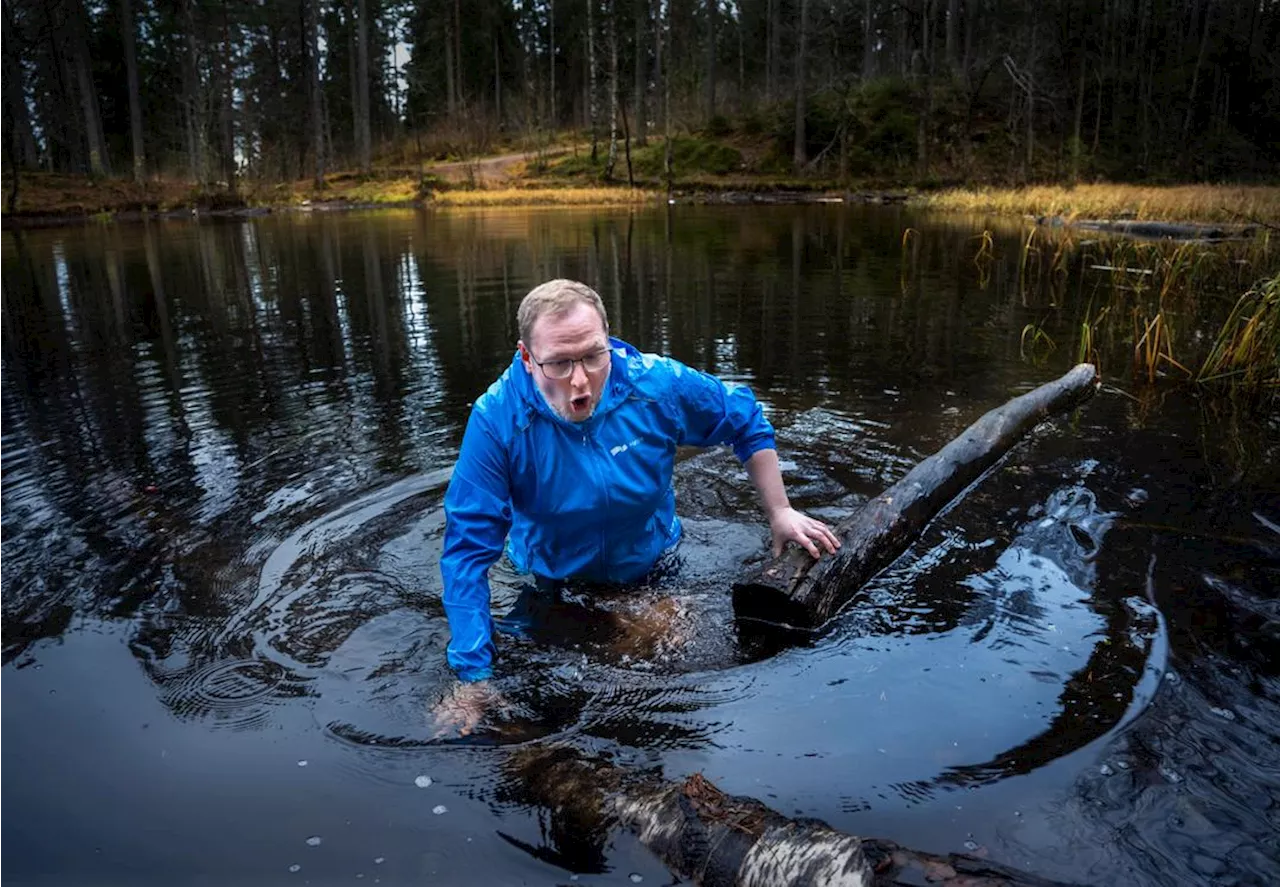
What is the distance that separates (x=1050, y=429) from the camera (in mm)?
6562

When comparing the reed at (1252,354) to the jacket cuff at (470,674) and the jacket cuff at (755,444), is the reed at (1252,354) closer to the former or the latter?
the jacket cuff at (755,444)

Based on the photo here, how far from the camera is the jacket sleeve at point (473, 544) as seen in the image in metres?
3.25

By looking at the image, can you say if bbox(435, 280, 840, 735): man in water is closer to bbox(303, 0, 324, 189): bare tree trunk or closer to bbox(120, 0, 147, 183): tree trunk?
bbox(120, 0, 147, 183): tree trunk

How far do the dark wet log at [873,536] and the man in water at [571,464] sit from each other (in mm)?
154

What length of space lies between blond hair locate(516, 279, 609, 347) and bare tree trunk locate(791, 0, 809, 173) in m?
37.8

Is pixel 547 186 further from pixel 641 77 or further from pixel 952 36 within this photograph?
pixel 952 36

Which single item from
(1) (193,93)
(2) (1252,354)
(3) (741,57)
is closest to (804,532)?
(2) (1252,354)

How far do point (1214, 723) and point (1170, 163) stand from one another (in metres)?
36.7

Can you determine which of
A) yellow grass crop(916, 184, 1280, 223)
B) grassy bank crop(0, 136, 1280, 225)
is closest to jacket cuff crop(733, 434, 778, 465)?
yellow grass crop(916, 184, 1280, 223)

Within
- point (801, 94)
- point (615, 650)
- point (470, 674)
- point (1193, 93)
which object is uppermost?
point (801, 94)

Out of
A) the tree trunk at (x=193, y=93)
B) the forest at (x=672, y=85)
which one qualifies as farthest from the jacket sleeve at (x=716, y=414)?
the tree trunk at (x=193, y=93)

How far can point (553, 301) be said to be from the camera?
10.5 feet

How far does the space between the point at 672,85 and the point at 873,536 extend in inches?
1937

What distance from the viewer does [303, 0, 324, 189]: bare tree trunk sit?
134 feet
